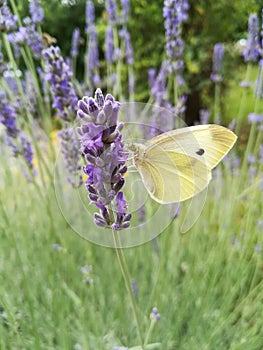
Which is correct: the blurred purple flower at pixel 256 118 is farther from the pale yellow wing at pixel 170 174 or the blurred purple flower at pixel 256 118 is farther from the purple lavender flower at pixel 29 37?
the purple lavender flower at pixel 29 37

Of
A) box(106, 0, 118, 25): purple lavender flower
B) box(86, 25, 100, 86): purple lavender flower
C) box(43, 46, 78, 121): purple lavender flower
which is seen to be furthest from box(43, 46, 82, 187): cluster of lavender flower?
box(86, 25, 100, 86): purple lavender flower

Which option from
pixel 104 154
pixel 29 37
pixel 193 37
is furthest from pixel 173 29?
pixel 193 37

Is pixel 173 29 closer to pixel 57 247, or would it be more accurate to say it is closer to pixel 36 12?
pixel 36 12

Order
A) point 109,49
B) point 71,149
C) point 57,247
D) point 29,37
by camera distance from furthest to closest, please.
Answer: point 109,49 < point 29,37 < point 57,247 < point 71,149

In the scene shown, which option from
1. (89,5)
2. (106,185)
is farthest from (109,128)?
(89,5)

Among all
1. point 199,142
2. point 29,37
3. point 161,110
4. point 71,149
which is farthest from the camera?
point 161,110

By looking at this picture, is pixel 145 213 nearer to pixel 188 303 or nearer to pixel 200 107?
pixel 188 303

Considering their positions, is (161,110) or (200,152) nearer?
(200,152)
